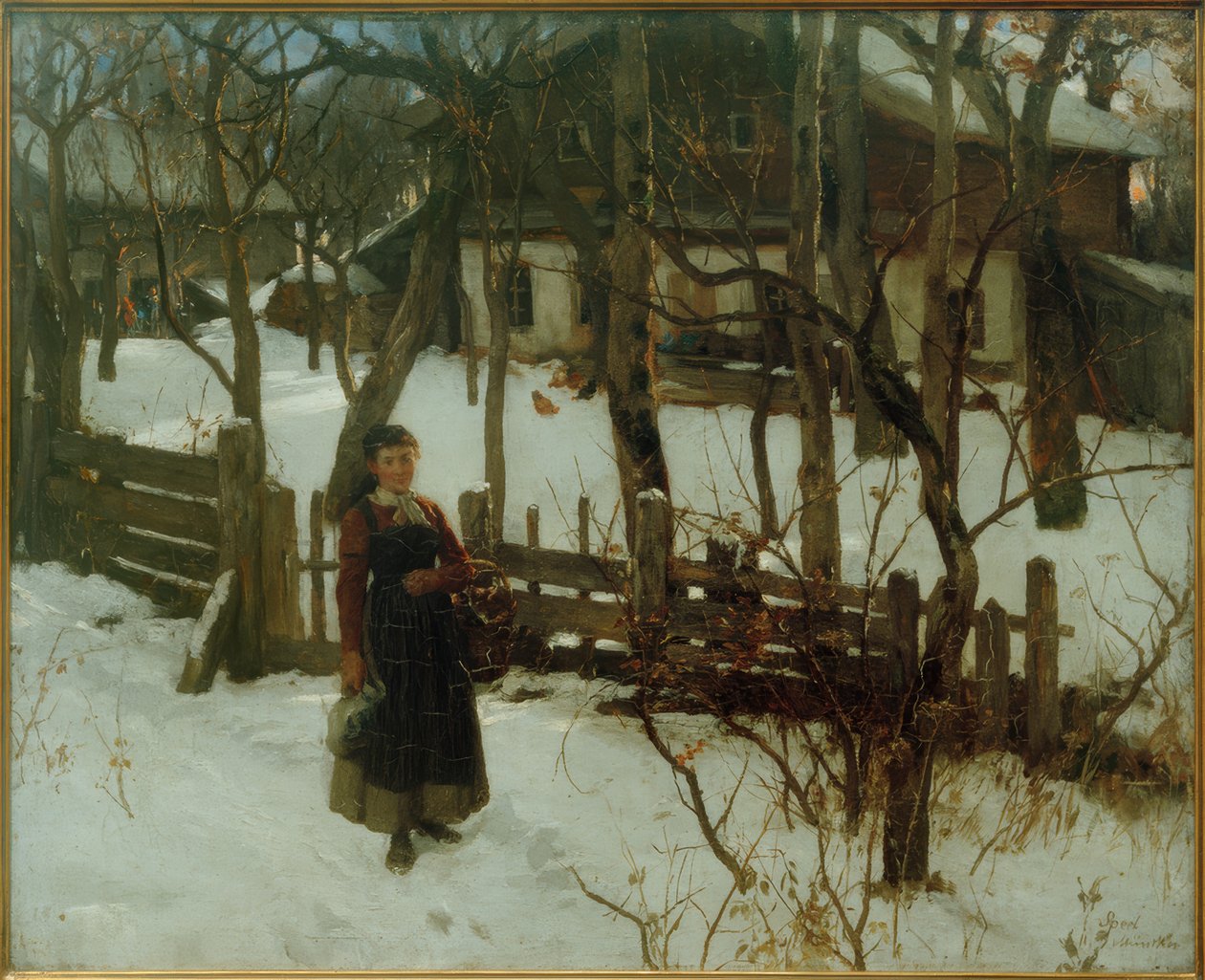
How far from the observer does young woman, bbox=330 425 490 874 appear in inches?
123

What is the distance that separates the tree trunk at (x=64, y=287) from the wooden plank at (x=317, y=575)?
68 centimetres

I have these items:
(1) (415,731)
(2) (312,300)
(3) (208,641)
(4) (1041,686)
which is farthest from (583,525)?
(4) (1041,686)

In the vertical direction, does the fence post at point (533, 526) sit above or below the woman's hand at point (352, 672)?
above

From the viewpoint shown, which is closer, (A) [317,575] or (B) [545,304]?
(B) [545,304]

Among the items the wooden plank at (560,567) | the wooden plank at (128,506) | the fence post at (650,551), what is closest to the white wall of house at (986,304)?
the fence post at (650,551)

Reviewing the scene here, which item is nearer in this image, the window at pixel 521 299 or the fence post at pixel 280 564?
the window at pixel 521 299

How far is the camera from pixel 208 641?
316 cm

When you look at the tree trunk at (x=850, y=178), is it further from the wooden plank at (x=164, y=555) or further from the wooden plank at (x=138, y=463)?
the wooden plank at (x=164, y=555)

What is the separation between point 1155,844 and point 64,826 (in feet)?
9.84

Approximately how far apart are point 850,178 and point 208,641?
215 centimetres

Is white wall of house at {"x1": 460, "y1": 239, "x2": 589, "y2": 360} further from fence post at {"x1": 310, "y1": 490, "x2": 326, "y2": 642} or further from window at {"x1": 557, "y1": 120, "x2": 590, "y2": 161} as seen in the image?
fence post at {"x1": 310, "y1": 490, "x2": 326, "y2": 642}

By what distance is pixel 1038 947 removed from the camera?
3123 mm

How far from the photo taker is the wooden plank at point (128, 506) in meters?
3.16

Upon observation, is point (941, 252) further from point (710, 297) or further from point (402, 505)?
point (402, 505)
